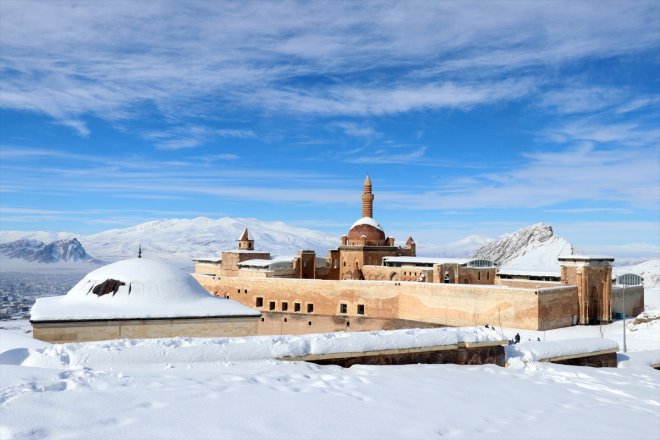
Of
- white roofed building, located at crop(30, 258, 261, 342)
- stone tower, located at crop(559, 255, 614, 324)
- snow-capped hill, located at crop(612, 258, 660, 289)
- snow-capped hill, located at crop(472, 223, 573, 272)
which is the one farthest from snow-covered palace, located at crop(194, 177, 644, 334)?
snow-capped hill, located at crop(472, 223, 573, 272)

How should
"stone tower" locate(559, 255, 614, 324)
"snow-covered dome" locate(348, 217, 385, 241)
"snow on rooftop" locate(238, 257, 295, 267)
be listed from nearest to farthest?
"stone tower" locate(559, 255, 614, 324), "snow on rooftop" locate(238, 257, 295, 267), "snow-covered dome" locate(348, 217, 385, 241)

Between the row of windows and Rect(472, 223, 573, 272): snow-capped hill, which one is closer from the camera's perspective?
the row of windows

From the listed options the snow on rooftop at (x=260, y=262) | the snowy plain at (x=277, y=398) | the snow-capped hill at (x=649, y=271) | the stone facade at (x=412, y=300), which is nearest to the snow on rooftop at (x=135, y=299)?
the snowy plain at (x=277, y=398)

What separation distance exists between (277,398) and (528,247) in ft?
229

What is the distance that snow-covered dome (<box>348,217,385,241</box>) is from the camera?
3871 cm

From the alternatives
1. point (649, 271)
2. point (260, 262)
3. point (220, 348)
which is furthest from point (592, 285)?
point (649, 271)

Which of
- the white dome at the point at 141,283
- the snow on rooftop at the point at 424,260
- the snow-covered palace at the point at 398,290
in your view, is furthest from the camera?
the snow on rooftop at the point at 424,260

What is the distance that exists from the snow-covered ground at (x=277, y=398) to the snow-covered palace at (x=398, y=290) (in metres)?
20.7

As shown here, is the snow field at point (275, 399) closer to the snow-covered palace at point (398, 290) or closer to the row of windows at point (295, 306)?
the snow-covered palace at point (398, 290)

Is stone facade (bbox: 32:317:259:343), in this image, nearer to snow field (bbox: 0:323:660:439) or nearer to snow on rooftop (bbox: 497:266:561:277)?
snow field (bbox: 0:323:660:439)

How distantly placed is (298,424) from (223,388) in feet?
2.76

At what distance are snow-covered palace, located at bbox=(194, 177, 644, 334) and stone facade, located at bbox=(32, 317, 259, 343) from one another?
1515cm

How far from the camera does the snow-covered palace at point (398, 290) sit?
1032 inches

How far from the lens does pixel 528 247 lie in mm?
69000
